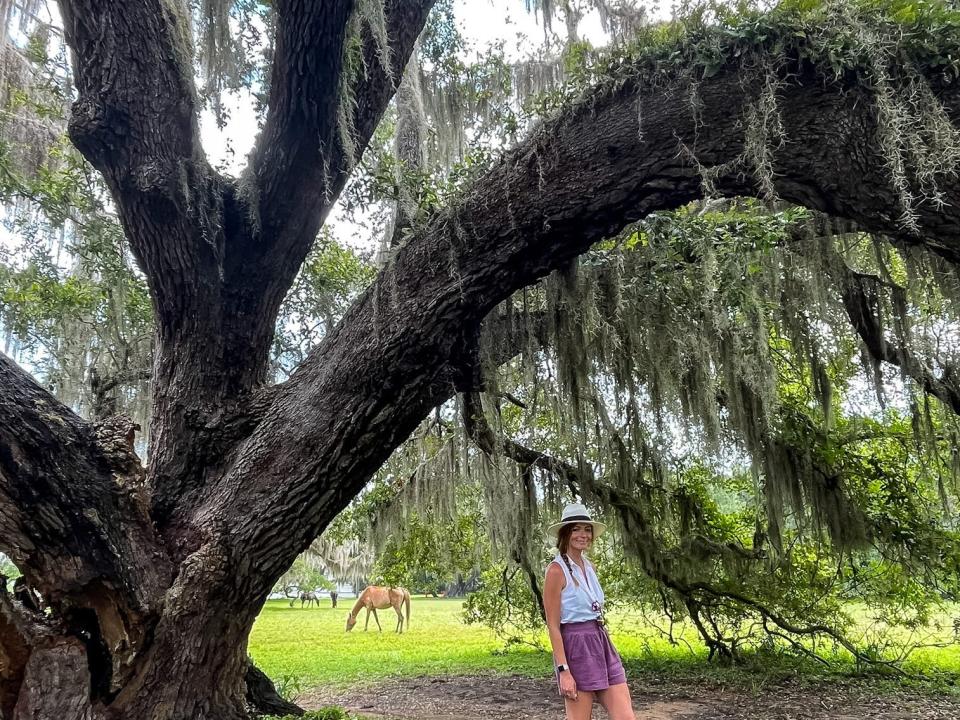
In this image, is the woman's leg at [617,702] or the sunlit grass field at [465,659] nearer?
the woman's leg at [617,702]

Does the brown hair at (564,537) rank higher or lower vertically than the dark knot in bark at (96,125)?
lower

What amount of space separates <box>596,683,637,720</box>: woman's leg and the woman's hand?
14cm

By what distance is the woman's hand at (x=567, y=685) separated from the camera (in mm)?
2393

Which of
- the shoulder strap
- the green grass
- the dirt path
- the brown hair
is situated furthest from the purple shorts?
the green grass

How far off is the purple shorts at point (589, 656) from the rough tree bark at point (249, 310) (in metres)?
1.10

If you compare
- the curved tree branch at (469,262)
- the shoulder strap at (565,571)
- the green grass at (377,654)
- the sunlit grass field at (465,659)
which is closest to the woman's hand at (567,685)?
the shoulder strap at (565,571)

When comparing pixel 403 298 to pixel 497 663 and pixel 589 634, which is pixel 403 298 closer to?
pixel 589 634

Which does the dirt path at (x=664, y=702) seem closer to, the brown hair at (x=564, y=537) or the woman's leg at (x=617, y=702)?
the woman's leg at (x=617, y=702)

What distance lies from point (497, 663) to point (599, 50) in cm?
697

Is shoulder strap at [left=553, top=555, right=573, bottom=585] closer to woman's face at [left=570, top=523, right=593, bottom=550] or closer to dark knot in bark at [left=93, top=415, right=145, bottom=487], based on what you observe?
woman's face at [left=570, top=523, right=593, bottom=550]

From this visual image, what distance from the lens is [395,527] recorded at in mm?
6117

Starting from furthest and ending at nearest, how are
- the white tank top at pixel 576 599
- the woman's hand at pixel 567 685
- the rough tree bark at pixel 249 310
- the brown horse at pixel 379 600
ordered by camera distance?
the brown horse at pixel 379 600, the white tank top at pixel 576 599, the woman's hand at pixel 567 685, the rough tree bark at pixel 249 310

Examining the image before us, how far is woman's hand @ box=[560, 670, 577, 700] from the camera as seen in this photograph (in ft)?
7.85

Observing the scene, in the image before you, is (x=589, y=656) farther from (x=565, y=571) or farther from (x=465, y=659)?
(x=465, y=659)
